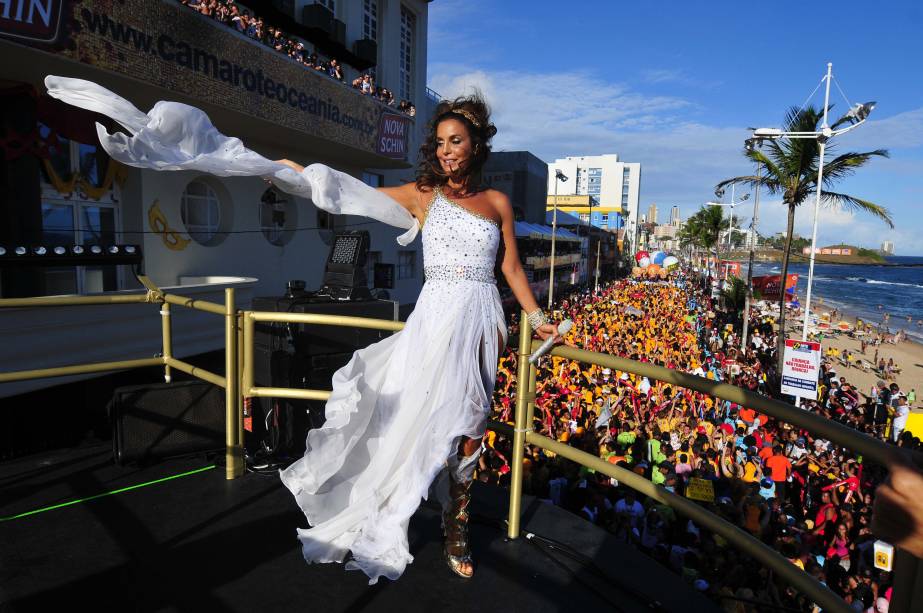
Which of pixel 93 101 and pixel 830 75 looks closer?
pixel 93 101

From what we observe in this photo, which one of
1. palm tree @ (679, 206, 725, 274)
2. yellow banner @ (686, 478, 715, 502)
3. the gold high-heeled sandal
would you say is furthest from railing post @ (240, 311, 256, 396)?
palm tree @ (679, 206, 725, 274)

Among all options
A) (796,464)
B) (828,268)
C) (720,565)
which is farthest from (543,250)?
(828,268)

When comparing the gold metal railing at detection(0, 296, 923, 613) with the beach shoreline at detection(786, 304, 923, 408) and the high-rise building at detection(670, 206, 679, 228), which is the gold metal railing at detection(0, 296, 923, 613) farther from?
the high-rise building at detection(670, 206, 679, 228)

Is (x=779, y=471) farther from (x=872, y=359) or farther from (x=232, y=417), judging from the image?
(x=872, y=359)

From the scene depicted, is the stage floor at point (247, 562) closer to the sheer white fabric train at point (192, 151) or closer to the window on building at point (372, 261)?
the sheer white fabric train at point (192, 151)

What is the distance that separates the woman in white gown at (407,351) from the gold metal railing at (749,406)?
0.82 feet

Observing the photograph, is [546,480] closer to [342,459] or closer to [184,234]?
[342,459]

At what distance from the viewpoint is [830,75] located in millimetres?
14039

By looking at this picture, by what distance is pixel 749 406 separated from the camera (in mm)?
1651

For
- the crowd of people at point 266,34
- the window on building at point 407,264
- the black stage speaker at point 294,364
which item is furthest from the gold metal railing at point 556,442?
the window on building at point 407,264

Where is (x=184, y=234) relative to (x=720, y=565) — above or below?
above

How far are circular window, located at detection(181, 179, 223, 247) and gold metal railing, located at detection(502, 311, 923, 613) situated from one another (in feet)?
34.2

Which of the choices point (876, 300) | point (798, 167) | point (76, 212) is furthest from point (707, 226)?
point (876, 300)

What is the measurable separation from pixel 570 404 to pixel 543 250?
22.2m
